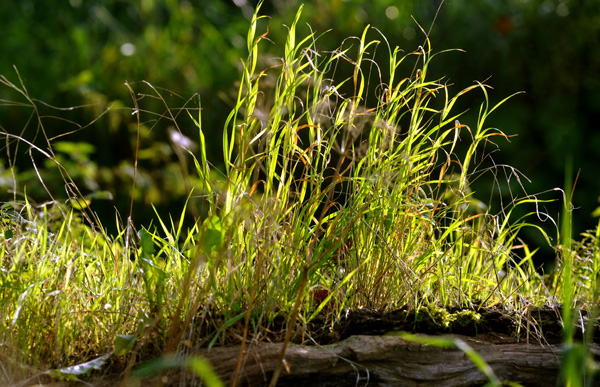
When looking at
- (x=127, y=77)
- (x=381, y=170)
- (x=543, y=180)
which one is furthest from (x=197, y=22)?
(x=381, y=170)

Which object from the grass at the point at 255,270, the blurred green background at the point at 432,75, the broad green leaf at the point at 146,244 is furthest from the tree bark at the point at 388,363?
the blurred green background at the point at 432,75

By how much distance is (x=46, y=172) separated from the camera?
4320 millimetres

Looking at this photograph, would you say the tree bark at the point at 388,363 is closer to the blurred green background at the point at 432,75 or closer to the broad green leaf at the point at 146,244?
the broad green leaf at the point at 146,244

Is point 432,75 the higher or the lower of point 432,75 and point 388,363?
the higher

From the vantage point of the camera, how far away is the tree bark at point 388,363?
4.89ft

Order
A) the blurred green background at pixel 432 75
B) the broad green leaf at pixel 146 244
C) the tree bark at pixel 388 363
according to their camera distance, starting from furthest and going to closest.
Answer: the blurred green background at pixel 432 75
the broad green leaf at pixel 146 244
the tree bark at pixel 388 363

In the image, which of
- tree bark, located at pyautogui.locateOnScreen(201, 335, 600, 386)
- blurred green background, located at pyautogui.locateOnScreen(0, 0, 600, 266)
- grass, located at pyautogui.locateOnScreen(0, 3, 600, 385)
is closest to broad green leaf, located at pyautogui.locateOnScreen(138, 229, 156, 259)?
grass, located at pyautogui.locateOnScreen(0, 3, 600, 385)

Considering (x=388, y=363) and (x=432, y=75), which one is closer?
(x=388, y=363)

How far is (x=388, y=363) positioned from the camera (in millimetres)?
1616

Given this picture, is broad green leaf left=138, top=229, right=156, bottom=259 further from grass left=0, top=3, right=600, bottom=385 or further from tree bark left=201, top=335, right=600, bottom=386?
tree bark left=201, top=335, right=600, bottom=386

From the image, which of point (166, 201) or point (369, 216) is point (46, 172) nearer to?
point (166, 201)

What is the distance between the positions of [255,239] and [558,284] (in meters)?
1.14

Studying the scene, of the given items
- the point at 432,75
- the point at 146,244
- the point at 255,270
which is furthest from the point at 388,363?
the point at 432,75

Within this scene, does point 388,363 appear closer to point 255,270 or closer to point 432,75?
point 255,270
